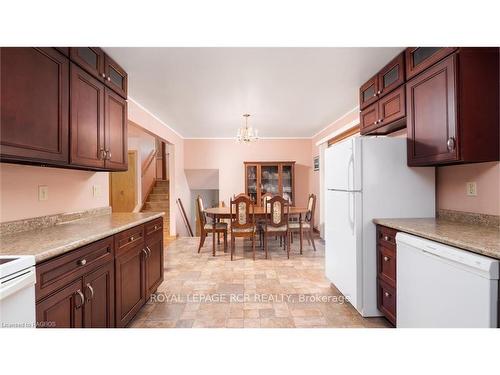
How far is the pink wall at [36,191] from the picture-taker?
1612 mm

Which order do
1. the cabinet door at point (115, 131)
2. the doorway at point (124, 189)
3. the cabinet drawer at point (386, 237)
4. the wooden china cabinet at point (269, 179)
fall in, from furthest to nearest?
the doorway at point (124, 189) < the wooden china cabinet at point (269, 179) < the cabinet door at point (115, 131) < the cabinet drawer at point (386, 237)

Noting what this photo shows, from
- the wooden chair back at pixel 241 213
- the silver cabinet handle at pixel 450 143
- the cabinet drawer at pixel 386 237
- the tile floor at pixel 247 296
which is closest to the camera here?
the silver cabinet handle at pixel 450 143

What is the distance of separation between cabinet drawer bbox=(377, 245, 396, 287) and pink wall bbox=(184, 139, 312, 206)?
422 centimetres

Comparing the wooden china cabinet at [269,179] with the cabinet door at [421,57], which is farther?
the wooden china cabinet at [269,179]

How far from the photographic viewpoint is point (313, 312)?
236 centimetres

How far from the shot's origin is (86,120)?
1.98 m

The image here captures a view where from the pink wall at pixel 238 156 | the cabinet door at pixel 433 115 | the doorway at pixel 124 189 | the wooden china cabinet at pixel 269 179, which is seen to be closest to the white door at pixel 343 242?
the cabinet door at pixel 433 115

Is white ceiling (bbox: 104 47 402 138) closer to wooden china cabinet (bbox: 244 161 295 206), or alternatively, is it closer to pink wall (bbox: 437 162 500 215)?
pink wall (bbox: 437 162 500 215)

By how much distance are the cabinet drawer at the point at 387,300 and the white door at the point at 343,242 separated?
0.56 ft

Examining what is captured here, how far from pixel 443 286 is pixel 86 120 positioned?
2615 millimetres

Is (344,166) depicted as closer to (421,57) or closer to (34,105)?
(421,57)

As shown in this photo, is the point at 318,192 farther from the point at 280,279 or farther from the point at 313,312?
the point at 313,312

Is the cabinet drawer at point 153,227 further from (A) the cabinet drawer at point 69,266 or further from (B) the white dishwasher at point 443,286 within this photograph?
(B) the white dishwasher at point 443,286

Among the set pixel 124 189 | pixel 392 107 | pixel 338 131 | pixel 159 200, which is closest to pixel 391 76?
pixel 392 107
